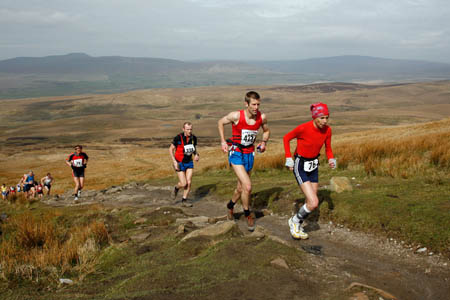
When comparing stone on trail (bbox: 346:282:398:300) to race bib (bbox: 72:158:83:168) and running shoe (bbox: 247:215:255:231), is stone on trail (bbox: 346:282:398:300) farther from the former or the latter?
race bib (bbox: 72:158:83:168)

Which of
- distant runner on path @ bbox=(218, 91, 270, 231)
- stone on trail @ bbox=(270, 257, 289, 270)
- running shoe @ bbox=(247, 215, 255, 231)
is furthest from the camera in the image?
running shoe @ bbox=(247, 215, 255, 231)

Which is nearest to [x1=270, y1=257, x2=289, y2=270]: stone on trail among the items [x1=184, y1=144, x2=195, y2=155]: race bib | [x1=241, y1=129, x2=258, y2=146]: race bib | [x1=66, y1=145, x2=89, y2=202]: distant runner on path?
[x1=241, y1=129, x2=258, y2=146]: race bib

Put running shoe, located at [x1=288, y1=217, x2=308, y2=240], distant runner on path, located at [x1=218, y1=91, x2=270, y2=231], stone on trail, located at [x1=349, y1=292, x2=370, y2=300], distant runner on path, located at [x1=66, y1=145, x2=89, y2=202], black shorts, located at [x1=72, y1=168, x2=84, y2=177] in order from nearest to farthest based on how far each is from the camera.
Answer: stone on trail, located at [x1=349, y1=292, x2=370, y2=300] < running shoe, located at [x1=288, y1=217, x2=308, y2=240] < distant runner on path, located at [x1=218, y1=91, x2=270, y2=231] < distant runner on path, located at [x1=66, y1=145, x2=89, y2=202] < black shorts, located at [x1=72, y1=168, x2=84, y2=177]

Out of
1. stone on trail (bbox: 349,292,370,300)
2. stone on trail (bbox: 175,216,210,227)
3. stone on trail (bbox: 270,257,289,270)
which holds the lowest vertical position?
stone on trail (bbox: 175,216,210,227)

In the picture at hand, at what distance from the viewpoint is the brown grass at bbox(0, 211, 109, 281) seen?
16.8 ft

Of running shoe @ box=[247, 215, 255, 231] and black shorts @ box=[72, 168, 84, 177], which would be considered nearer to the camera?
running shoe @ box=[247, 215, 255, 231]

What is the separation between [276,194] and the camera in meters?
9.95

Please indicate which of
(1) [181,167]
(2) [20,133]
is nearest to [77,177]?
(1) [181,167]

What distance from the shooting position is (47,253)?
19.1ft

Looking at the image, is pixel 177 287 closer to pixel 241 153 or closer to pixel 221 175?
pixel 241 153

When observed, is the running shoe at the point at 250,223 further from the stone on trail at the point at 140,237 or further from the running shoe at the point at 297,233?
the stone on trail at the point at 140,237

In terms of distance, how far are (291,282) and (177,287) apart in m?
1.40

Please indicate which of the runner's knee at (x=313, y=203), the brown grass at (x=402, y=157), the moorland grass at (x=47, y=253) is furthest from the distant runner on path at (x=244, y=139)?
the brown grass at (x=402, y=157)

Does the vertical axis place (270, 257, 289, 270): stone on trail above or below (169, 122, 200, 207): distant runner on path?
below
